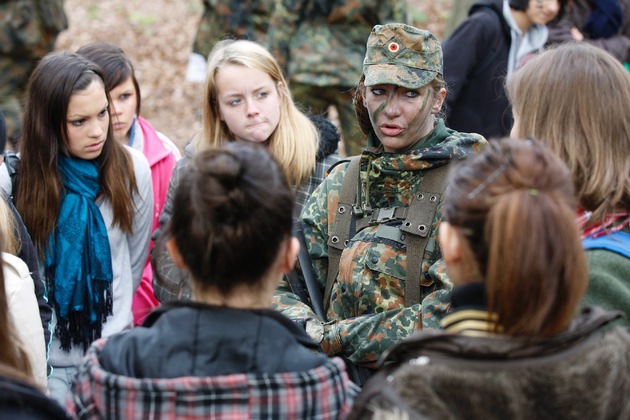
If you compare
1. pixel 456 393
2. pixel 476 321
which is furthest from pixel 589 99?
pixel 456 393

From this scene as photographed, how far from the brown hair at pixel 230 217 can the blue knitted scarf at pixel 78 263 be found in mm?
1870

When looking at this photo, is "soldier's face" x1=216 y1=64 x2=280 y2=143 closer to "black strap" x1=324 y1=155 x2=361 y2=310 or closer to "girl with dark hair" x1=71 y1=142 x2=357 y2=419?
"black strap" x1=324 y1=155 x2=361 y2=310

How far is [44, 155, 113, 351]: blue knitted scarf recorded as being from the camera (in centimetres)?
388

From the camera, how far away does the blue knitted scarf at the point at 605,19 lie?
630 centimetres

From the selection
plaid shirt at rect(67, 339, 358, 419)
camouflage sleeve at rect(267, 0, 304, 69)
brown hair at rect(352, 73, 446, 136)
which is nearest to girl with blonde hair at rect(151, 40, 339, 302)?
brown hair at rect(352, 73, 446, 136)

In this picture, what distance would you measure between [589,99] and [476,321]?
1.00 m

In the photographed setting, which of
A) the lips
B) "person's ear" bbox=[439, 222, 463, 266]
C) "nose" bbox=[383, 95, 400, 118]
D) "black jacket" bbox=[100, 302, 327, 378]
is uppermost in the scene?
"nose" bbox=[383, 95, 400, 118]

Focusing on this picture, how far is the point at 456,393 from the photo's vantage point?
185 centimetres

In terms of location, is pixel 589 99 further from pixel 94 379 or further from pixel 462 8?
pixel 462 8

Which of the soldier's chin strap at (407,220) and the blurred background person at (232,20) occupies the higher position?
the blurred background person at (232,20)

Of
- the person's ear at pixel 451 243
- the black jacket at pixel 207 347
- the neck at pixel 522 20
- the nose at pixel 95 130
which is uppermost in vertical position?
the neck at pixel 522 20

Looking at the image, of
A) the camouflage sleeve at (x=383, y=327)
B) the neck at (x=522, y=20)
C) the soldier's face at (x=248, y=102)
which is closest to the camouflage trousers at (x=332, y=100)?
the neck at (x=522, y=20)

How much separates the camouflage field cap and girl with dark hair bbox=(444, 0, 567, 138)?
225 centimetres

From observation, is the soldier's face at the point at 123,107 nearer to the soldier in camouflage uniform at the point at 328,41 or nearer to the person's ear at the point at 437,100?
the person's ear at the point at 437,100
